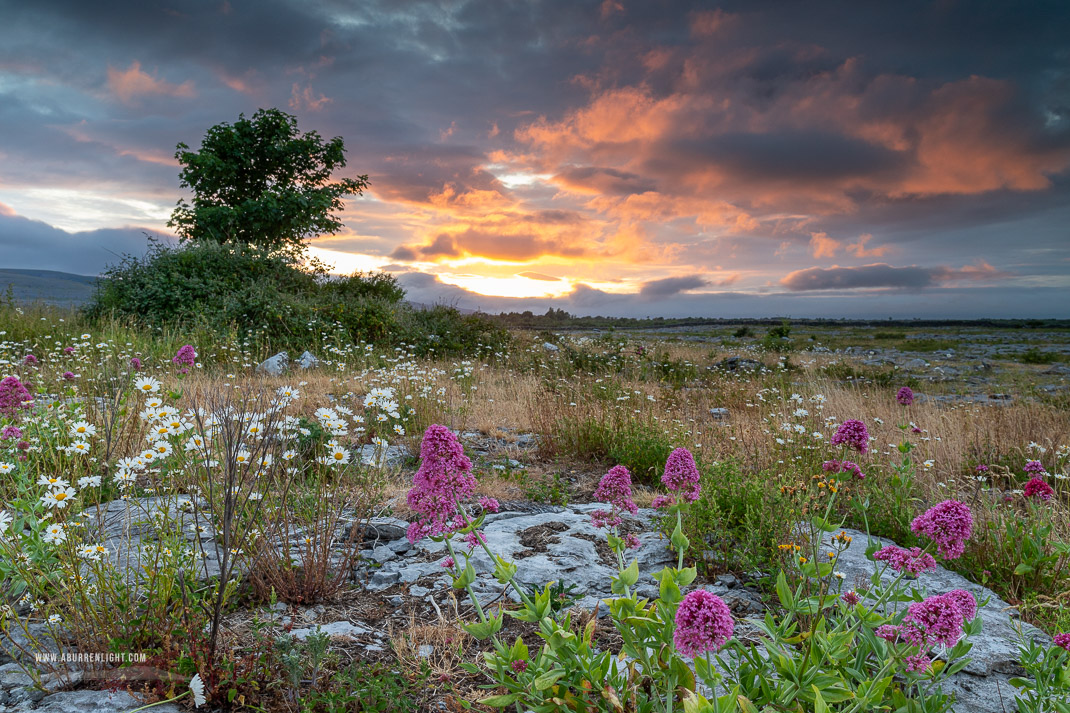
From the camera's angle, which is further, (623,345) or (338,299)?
(623,345)

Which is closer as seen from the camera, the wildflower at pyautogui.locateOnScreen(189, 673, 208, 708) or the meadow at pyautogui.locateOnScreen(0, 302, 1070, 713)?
the meadow at pyautogui.locateOnScreen(0, 302, 1070, 713)

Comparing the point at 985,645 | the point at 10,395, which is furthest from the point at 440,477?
the point at 10,395

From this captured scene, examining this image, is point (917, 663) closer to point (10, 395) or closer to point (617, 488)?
point (617, 488)

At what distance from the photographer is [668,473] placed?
98.2 inches

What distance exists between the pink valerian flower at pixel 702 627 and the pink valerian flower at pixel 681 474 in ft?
2.73

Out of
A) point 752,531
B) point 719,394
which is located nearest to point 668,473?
point 752,531

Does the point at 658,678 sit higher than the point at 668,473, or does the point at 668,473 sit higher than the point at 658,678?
the point at 668,473

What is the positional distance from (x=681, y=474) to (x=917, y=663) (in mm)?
1009

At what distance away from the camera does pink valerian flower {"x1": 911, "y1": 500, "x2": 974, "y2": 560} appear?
2064 mm

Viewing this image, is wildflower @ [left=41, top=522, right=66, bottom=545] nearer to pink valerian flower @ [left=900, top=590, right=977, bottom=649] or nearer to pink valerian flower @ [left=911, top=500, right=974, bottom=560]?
pink valerian flower @ [left=900, top=590, right=977, bottom=649]

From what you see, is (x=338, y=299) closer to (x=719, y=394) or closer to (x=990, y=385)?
(x=719, y=394)

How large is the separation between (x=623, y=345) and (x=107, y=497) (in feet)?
48.5

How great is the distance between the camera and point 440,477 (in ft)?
6.88

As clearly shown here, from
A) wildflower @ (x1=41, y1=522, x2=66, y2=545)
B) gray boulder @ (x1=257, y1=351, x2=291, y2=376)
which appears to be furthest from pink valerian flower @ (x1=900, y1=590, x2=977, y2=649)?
gray boulder @ (x1=257, y1=351, x2=291, y2=376)
